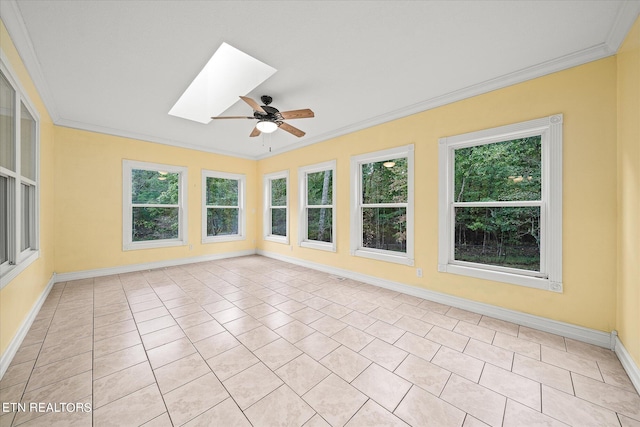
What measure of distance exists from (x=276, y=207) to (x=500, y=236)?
4532 mm

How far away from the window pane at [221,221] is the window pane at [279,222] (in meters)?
0.95

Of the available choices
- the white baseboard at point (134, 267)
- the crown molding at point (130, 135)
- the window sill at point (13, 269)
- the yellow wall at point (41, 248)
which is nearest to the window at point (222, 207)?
the white baseboard at point (134, 267)

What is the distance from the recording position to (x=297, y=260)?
5.37m

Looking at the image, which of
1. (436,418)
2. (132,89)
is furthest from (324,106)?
(436,418)

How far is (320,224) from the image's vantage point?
16.8 ft

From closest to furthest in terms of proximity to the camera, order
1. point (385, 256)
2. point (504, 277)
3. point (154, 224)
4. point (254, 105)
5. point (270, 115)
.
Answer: point (254, 105) < point (504, 277) < point (270, 115) < point (385, 256) < point (154, 224)

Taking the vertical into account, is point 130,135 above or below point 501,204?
above

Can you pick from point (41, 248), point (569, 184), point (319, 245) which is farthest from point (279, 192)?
point (569, 184)

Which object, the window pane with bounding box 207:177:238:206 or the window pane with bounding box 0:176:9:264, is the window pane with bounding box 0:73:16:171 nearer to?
the window pane with bounding box 0:176:9:264

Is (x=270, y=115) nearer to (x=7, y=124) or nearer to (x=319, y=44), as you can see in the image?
(x=319, y=44)

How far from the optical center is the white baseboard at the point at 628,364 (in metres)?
1.71

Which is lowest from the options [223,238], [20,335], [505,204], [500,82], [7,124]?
[20,335]

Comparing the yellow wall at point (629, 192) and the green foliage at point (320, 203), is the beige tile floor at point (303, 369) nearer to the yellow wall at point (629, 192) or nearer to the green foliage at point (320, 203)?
the yellow wall at point (629, 192)

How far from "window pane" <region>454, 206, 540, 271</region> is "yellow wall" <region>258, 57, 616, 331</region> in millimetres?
267
